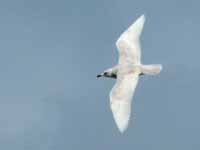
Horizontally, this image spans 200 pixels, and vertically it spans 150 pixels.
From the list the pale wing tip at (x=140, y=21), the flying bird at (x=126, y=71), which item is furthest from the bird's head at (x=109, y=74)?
the pale wing tip at (x=140, y=21)

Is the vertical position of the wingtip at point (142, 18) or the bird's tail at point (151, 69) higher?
the wingtip at point (142, 18)

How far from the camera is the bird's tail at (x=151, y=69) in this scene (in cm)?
6231

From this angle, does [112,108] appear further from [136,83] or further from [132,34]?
[132,34]

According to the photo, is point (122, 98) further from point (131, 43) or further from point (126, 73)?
point (131, 43)

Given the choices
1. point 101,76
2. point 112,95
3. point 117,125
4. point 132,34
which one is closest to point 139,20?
point 132,34

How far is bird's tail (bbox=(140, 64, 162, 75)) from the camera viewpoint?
62.3 m

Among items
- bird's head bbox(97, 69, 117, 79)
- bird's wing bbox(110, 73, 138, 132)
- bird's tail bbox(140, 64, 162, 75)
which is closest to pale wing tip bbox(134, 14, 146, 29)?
bird's head bbox(97, 69, 117, 79)

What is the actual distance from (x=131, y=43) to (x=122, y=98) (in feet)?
31.6

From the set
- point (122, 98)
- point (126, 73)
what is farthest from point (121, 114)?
point (126, 73)

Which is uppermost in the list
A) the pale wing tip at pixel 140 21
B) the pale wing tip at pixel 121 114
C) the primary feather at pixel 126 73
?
the pale wing tip at pixel 140 21

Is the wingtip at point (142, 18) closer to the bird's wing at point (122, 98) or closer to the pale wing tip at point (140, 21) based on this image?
the pale wing tip at point (140, 21)

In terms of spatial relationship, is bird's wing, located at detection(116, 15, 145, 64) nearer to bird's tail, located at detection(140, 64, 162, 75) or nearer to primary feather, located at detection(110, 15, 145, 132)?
primary feather, located at detection(110, 15, 145, 132)

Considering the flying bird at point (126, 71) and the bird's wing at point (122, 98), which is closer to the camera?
the bird's wing at point (122, 98)

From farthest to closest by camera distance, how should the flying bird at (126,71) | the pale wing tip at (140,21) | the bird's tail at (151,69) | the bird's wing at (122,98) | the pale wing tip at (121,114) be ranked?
the pale wing tip at (140,21) → the bird's tail at (151,69) → the flying bird at (126,71) → the bird's wing at (122,98) → the pale wing tip at (121,114)
